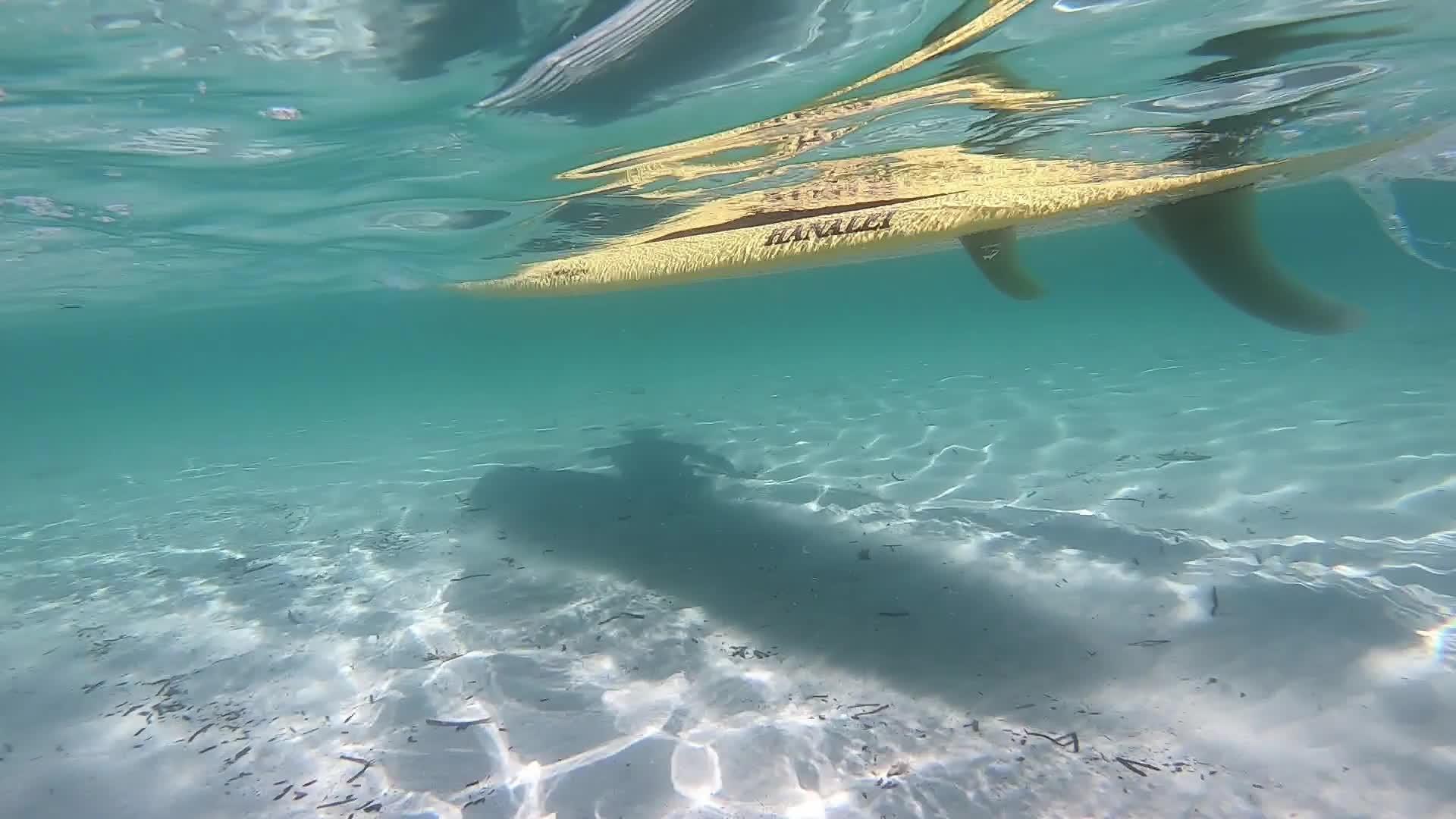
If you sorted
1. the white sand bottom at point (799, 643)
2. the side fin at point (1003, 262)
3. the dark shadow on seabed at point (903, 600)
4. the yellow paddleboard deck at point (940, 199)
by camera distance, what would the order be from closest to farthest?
the white sand bottom at point (799, 643), the dark shadow on seabed at point (903, 600), the yellow paddleboard deck at point (940, 199), the side fin at point (1003, 262)

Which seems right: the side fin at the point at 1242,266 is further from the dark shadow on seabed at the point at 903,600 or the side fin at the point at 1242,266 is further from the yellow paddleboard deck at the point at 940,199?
the dark shadow on seabed at the point at 903,600

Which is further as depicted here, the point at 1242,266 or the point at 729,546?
the point at 729,546

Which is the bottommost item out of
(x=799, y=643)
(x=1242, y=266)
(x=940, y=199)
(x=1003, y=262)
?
(x=799, y=643)

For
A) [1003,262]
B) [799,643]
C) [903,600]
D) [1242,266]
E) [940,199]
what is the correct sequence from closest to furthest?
[1242,266] → [799,643] → [903,600] → [1003,262] → [940,199]

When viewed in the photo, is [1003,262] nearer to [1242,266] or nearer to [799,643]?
[1242,266]

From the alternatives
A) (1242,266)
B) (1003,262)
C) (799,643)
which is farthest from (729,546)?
(1242,266)

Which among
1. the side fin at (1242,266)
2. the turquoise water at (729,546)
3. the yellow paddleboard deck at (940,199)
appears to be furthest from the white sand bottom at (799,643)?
the yellow paddleboard deck at (940,199)

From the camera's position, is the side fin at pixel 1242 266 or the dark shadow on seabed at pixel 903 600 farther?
the dark shadow on seabed at pixel 903 600

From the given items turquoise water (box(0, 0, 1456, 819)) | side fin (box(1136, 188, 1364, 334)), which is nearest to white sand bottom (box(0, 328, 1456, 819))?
turquoise water (box(0, 0, 1456, 819))
